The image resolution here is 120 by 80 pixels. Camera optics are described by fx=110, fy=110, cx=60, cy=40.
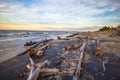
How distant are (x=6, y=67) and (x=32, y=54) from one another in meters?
2.42

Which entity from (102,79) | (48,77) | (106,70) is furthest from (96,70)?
(48,77)

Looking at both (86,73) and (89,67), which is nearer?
(86,73)

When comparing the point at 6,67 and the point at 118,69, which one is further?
the point at 6,67

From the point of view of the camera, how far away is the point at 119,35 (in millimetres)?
20672

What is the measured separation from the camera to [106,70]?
5375 millimetres

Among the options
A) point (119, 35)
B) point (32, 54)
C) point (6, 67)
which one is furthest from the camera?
point (119, 35)

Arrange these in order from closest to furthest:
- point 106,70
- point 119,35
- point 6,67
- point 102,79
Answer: point 102,79 → point 106,70 → point 6,67 → point 119,35

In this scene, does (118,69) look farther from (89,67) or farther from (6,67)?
(6,67)

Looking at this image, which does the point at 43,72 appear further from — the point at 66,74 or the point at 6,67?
the point at 6,67

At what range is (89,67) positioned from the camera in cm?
586

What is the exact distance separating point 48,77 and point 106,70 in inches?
112

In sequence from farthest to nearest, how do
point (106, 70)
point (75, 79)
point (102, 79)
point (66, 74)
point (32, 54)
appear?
point (32, 54), point (106, 70), point (66, 74), point (102, 79), point (75, 79)

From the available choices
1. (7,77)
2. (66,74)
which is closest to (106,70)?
(66,74)

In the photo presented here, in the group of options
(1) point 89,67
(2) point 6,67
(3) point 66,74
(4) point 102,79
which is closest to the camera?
(4) point 102,79
